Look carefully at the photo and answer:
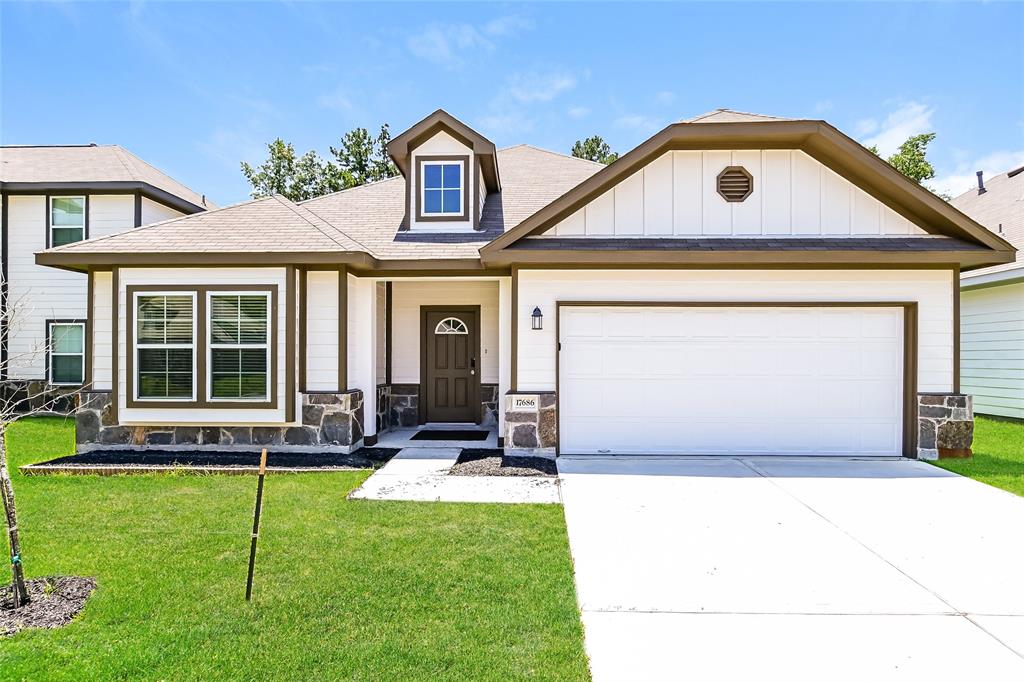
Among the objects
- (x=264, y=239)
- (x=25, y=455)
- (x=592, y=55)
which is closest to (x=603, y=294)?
(x=264, y=239)

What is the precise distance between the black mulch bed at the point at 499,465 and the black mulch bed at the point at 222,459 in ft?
4.00

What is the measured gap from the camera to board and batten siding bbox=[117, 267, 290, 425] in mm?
7949

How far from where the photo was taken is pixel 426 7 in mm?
9758

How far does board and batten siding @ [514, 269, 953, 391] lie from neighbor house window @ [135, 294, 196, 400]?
498 centimetres

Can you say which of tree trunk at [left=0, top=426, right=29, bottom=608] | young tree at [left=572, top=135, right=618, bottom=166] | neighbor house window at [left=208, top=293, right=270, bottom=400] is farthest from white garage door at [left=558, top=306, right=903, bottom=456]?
young tree at [left=572, top=135, right=618, bottom=166]

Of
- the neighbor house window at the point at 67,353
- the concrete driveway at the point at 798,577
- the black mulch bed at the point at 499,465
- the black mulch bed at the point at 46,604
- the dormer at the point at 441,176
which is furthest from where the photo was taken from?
the neighbor house window at the point at 67,353

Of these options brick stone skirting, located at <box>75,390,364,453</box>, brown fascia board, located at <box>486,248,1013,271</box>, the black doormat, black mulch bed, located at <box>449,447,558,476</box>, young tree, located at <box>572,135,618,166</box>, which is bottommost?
black mulch bed, located at <box>449,447,558,476</box>

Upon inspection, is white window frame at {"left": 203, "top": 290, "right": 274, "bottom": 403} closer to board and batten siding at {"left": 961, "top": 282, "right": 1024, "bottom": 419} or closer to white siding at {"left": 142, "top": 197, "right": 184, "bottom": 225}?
white siding at {"left": 142, "top": 197, "right": 184, "bottom": 225}

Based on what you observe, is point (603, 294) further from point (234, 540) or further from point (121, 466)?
point (121, 466)

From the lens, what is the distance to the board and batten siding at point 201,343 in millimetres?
7949

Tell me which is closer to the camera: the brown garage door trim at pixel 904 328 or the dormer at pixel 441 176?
the brown garage door trim at pixel 904 328

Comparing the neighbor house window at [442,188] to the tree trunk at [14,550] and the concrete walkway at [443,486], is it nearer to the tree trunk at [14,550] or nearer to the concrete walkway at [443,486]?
the concrete walkway at [443,486]

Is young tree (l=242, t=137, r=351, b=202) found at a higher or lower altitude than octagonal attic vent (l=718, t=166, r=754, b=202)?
higher

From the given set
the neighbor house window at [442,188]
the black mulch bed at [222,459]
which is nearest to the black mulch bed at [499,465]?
the black mulch bed at [222,459]
